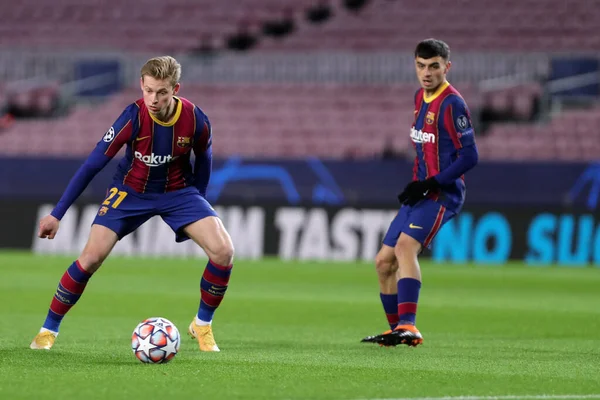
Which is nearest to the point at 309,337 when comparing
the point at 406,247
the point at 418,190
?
the point at 406,247

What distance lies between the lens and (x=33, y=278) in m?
15.2

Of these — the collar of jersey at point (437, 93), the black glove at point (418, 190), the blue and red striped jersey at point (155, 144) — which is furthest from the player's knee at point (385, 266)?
the blue and red striped jersey at point (155, 144)

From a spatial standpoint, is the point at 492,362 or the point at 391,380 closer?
the point at 391,380

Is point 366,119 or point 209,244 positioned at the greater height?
point 366,119

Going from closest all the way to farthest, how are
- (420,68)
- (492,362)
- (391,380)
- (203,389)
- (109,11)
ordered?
(203,389) → (391,380) → (492,362) → (420,68) → (109,11)

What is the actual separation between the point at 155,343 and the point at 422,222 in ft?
7.76

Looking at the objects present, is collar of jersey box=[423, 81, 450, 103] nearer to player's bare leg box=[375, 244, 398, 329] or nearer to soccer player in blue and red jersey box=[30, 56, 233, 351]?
player's bare leg box=[375, 244, 398, 329]

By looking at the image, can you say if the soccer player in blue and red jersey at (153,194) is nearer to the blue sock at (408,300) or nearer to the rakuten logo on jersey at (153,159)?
the rakuten logo on jersey at (153,159)

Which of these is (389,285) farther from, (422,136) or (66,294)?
(66,294)

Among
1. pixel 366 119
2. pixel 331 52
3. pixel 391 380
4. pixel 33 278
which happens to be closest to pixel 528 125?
pixel 366 119

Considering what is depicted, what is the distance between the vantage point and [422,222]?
8391 mm

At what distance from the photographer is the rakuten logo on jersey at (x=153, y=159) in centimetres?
764

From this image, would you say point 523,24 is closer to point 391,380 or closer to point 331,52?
point 331,52

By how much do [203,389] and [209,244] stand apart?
1.93 meters
